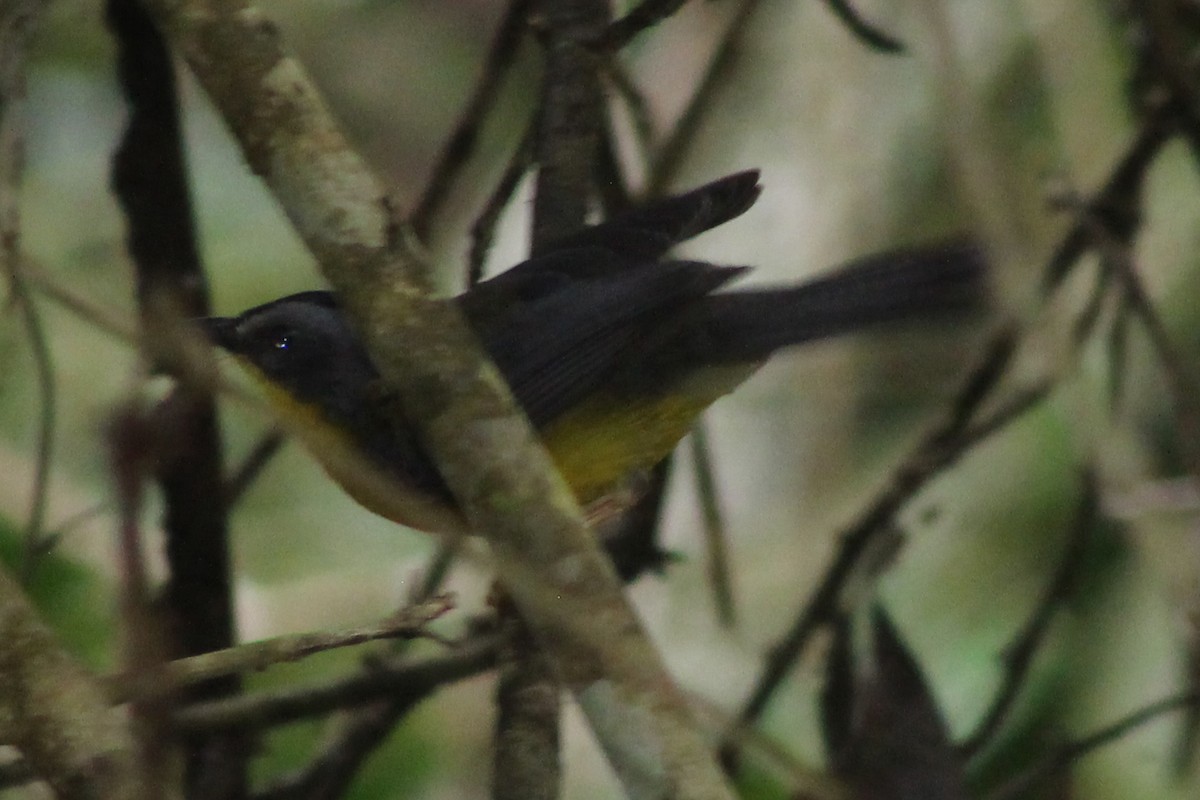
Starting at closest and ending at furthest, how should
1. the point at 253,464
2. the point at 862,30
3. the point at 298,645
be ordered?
the point at 298,645
the point at 862,30
the point at 253,464

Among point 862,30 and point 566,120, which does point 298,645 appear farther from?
point 862,30

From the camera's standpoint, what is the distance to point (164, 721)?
1.11 m

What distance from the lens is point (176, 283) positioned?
3.17 meters

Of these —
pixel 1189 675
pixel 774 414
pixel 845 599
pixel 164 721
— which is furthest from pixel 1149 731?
pixel 164 721

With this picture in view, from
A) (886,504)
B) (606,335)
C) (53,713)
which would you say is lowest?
(886,504)

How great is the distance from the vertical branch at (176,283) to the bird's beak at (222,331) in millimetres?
124

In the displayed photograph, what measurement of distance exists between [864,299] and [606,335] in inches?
20.9

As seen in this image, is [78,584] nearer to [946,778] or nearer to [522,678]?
[522,678]

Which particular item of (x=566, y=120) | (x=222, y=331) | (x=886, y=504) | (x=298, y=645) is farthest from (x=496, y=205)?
(x=298, y=645)

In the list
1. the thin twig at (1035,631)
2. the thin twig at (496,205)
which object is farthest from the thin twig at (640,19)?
Answer: the thin twig at (1035,631)

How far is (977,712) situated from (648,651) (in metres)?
2.37

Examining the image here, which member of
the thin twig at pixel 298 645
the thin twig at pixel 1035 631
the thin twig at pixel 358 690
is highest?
the thin twig at pixel 298 645

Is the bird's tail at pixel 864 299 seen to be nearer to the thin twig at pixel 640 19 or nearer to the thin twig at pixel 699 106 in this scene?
the thin twig at pixel 699 106

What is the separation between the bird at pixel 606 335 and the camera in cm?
323
